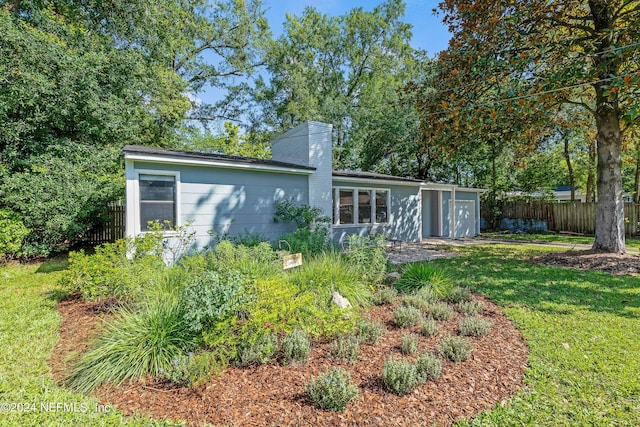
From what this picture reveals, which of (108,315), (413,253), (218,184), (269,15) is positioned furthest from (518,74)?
(269,15)

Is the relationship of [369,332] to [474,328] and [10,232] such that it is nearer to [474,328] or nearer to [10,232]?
[474,328]

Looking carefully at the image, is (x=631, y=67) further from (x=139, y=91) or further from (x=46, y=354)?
(x=139, y=91)

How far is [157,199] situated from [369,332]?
5.82 metres

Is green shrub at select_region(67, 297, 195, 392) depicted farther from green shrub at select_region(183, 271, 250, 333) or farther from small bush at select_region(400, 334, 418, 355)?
small bush at select_region(400, 334, 418, 355)

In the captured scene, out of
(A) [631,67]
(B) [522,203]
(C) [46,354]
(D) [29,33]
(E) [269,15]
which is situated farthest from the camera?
(E) [269,15]

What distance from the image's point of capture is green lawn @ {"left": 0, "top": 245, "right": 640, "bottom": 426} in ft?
7.78

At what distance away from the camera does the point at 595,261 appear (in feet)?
25.7

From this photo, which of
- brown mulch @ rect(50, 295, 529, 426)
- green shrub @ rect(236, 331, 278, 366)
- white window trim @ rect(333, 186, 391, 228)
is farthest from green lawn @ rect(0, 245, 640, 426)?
white window trim @ rect(333, 186, 391, 228)

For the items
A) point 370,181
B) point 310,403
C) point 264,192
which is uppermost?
point 370,181

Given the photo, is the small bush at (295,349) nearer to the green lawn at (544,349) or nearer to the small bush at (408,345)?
the small bush at (408,345)

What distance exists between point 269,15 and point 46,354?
2067 cm

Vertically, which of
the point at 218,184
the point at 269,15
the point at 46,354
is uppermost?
the point at 269,15

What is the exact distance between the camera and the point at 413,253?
1043 cm

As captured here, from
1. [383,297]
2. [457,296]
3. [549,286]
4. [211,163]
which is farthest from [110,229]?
[549,286]
